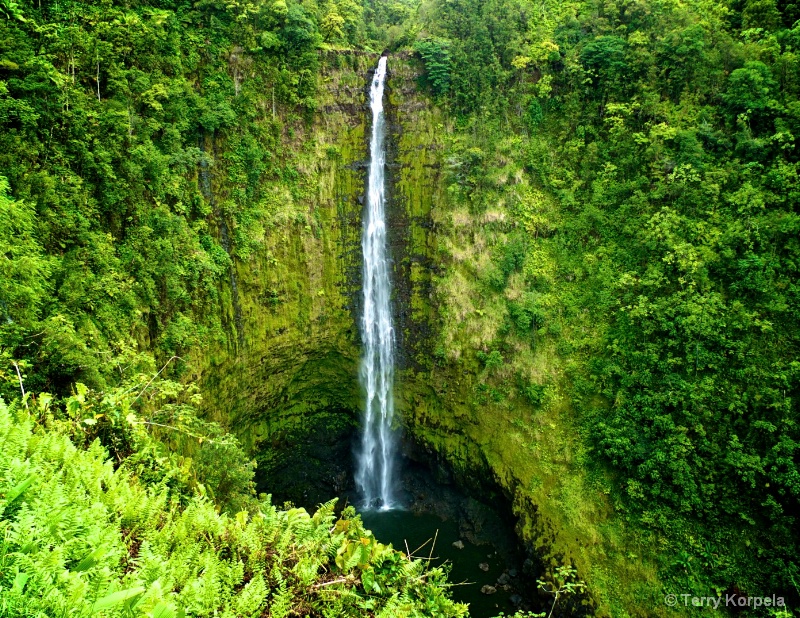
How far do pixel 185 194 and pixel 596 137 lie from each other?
15.4m

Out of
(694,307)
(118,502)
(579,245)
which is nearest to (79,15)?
(118,502)

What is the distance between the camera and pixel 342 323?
1866 cm

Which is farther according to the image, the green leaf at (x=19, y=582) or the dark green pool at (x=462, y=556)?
the dark green pool at (x=462, y=556)

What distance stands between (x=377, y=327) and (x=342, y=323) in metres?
1.52

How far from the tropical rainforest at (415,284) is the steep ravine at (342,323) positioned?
110 millimetres

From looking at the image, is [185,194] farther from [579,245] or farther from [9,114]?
[579,245]

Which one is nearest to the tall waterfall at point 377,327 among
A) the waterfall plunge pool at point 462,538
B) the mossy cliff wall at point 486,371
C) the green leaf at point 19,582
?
the mossy cliff wall at point 486,371

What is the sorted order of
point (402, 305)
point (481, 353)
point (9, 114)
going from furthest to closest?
point (402, 305)
point (481, 353)
point (9, 114)

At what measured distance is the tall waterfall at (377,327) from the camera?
18.9 metres

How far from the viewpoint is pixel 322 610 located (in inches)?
160

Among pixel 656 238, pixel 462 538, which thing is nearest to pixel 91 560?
pixel 462 538

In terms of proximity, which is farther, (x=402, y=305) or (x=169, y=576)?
(x=402, y=305)

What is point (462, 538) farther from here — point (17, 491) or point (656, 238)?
point (17, 491)

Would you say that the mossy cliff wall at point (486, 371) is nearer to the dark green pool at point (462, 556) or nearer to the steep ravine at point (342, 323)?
the steep ravine at point (342, 323)
